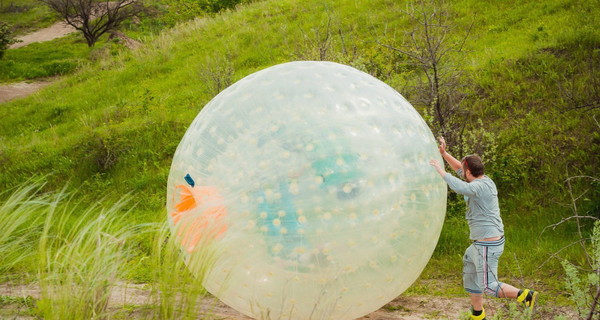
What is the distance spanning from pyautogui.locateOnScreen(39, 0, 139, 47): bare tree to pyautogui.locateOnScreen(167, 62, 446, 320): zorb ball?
2474 cm

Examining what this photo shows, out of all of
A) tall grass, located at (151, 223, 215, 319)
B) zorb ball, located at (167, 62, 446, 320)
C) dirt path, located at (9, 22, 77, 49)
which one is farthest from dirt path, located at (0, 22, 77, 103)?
tall grass, located at (151, 223, 215, 319)

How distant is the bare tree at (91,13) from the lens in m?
26.6

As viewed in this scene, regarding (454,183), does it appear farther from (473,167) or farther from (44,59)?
(44,59)

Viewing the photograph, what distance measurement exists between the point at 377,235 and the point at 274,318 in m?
1.04

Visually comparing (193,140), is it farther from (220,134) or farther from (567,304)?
(567,304)

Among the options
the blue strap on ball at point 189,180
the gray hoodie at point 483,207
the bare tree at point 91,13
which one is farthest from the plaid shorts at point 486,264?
the bare tree at point 91,13

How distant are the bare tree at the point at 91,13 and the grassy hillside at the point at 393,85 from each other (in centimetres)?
1068

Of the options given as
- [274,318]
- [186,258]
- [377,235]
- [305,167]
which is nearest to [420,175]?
[377,235]

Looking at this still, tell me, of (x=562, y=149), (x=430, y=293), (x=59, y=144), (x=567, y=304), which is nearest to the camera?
(x=567, y=304)

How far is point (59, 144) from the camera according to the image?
11.1 metres

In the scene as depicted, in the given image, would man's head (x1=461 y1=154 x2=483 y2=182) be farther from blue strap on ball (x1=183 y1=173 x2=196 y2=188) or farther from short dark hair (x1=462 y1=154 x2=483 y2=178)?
blue strap on ball (x1=183 y1=173 x2=196 y2=188)

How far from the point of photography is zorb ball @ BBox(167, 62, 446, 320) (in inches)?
150

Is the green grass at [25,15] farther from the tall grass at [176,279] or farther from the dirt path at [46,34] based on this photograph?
the tall grass at [176,279]

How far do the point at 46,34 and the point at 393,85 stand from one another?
29252 millimetres
